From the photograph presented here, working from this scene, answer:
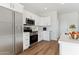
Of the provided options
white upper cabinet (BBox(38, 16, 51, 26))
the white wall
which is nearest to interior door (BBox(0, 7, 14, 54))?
white upper cabinet (BBox(38, 16, 51, 26))

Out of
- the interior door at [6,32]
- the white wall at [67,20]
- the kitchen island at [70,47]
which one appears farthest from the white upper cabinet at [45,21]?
the kitchen island at [70,47]

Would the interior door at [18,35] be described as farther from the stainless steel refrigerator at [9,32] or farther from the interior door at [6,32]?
the interior door at [6,32]

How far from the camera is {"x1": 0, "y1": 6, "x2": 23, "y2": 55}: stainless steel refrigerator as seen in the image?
3.16m

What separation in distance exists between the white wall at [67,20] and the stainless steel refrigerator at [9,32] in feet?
21.2

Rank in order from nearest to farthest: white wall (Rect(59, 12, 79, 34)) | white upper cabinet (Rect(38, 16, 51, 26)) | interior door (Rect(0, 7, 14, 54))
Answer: interior door (Rect(0, 7, 14, 54)), white upper cabinet (Rect(38, 16, 51, 26)), white wall (Rect(59, 12, 79, 34))

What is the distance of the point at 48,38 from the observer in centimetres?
821

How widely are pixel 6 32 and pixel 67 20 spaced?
747cm

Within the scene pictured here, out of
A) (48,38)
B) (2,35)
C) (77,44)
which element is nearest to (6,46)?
(2,35)

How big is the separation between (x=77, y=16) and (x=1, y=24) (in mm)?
7546

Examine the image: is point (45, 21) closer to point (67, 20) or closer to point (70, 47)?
point (67, 20)

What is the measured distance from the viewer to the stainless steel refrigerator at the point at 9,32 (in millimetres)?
3158

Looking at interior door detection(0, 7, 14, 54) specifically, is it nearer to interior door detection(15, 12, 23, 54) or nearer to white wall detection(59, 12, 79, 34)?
interior door detection(15, 12, 23, 54)
